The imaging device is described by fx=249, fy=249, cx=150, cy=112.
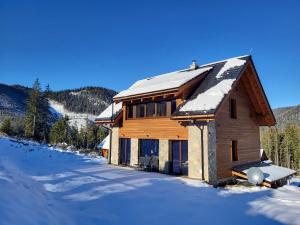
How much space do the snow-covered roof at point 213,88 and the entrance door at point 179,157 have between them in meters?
2.29

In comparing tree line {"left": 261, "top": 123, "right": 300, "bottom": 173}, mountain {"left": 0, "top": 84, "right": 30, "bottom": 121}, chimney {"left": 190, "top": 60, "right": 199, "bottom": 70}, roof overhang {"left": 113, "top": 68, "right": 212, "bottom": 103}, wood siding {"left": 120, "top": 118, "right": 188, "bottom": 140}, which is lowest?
tree line {"left": 261, "top": 123, "right": 300, "bottom": 173}

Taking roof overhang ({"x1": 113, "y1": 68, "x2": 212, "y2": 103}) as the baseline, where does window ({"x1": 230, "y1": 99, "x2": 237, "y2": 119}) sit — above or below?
below

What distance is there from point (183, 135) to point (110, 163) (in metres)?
8.39

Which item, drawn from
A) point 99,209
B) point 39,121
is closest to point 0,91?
point 39,121

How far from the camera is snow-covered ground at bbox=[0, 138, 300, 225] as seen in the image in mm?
6547

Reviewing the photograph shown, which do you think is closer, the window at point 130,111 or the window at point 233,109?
the window at point 233,109

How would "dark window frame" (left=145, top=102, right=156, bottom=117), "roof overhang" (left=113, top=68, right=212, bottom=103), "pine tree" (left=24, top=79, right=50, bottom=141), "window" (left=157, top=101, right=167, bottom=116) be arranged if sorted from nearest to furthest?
"roof overhang" (left=113, top=68, right=212, bottom=103) → "window" (left=157, top=101, right=167, bottom=116) → "dark window frame" (left=145, top=102, right=156, bottom=117) → "pine tree" (left=24, top=79, right=50, bottom=141)

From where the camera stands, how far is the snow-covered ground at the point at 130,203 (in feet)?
21.5

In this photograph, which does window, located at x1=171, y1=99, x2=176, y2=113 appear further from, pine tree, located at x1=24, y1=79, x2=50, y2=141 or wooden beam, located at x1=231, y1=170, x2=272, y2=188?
pine tree, located at x1=24, y1=79, x2=50, y2=141

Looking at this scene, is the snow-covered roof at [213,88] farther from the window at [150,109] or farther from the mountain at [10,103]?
the mountain at [10,103]

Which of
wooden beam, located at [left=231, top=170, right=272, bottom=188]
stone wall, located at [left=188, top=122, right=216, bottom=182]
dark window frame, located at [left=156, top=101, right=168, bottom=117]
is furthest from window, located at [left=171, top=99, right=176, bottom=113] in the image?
wooden beam, located at [left=231, top=170, right=272, bottom=188]

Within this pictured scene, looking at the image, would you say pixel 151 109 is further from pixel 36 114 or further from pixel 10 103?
pixel 10 103

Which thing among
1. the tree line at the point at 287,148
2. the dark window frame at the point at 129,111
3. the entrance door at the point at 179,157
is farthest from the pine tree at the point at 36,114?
the tree line at the point at 287,148

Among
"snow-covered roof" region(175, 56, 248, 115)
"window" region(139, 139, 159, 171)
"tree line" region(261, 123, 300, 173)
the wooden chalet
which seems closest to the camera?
"snow-covered roof" region(175, 56, 248, 115)
